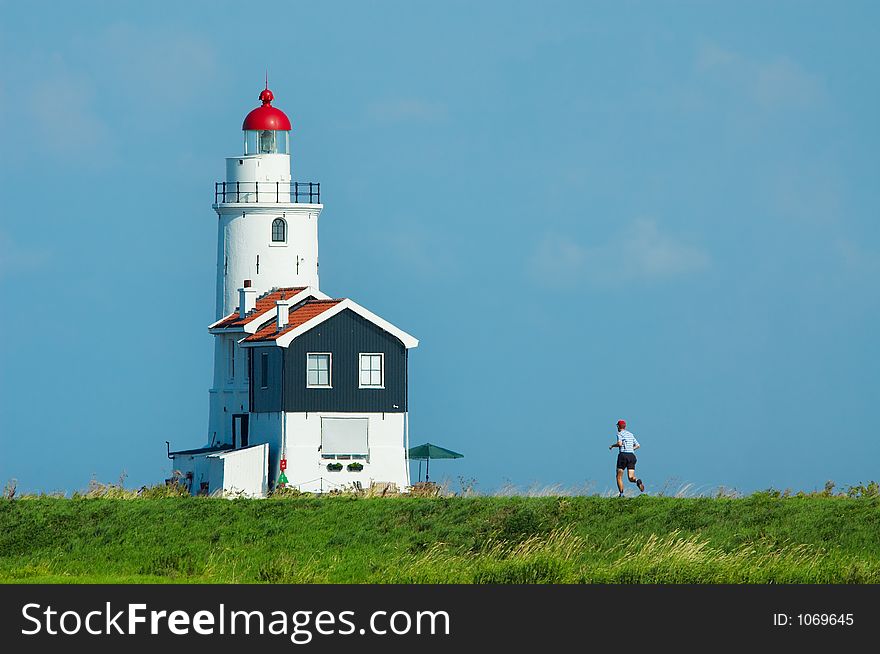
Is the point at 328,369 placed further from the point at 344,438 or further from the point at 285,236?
the point at 285,236

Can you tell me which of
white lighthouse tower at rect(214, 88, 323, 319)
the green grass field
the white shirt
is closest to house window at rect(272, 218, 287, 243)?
white lighthouse tower at rect(214, 88, 323, 319)

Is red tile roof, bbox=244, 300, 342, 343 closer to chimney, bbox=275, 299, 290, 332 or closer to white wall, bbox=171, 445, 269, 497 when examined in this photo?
chimney, bbox=275, 299, 290, 332

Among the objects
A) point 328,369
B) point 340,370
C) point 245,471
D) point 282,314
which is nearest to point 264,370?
point 282,314

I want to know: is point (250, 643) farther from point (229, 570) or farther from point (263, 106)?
point (263, 106)

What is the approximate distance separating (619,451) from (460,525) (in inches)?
205

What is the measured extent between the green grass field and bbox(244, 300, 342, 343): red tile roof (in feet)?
35.7

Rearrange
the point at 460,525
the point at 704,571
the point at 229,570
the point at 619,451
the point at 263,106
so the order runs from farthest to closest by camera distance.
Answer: the point at 263,106 → the point at 619,451 → the point at 460,525 → the point at 229,570 → the point at 704,571

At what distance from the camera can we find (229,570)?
129 feet

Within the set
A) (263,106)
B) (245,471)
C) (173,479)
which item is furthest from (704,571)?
(263,106)

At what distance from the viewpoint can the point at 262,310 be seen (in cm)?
6259

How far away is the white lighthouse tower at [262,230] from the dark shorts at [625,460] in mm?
20278

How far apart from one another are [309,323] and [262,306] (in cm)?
525

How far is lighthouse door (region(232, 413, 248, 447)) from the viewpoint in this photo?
201ft

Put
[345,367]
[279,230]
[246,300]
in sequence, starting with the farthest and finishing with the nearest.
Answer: [279,230]
[246,300]
[345,367]
